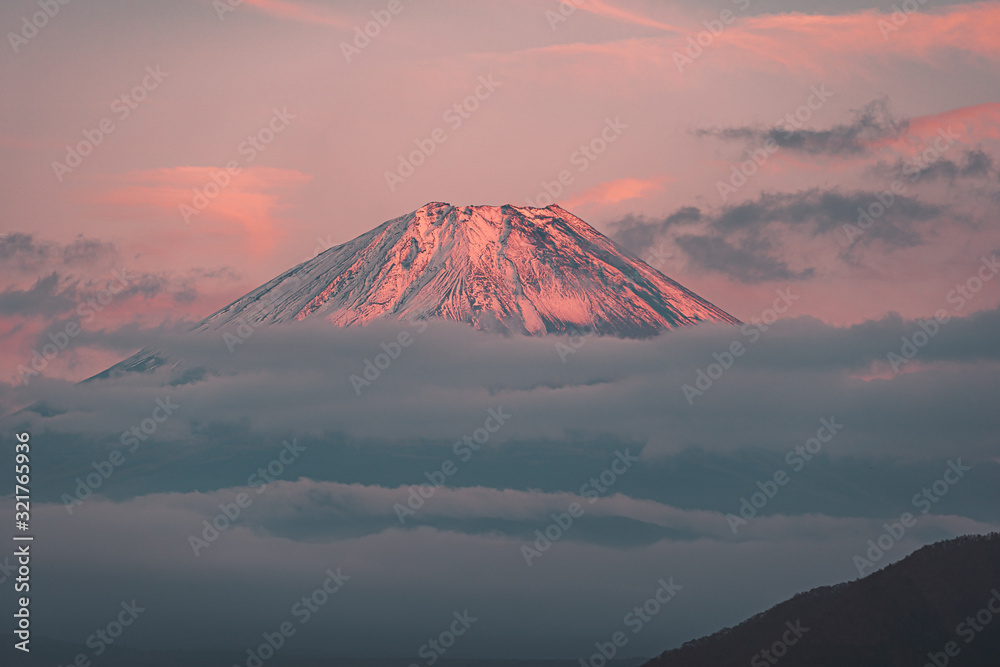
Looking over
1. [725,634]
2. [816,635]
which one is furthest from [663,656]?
[816,635]

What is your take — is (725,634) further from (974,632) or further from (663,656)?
(974,632)

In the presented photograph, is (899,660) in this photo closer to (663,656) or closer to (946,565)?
(946,565)

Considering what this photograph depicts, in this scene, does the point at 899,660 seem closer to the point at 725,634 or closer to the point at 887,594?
the point at 887,594

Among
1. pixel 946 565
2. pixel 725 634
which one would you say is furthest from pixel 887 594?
pixel 725 634

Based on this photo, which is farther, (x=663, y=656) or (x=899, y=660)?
(x=663, y=656)

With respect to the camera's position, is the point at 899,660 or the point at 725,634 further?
the point at 725,634
